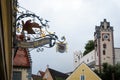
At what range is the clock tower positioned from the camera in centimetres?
9956

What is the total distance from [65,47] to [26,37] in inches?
48.5

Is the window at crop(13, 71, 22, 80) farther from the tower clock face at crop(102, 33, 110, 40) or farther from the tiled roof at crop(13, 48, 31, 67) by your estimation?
the tower clock face at crop(102, 33, 110, 40)

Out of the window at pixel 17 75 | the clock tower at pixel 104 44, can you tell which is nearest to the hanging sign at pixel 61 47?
the window at pixel 17 75

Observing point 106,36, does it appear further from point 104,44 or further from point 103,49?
point 103,49

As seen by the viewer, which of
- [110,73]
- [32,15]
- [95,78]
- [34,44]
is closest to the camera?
[34,44]

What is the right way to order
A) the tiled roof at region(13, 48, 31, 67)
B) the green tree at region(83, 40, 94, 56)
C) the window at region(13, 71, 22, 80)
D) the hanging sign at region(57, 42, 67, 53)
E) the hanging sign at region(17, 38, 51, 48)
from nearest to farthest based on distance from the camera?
the hanging sign at region(17, 38, 51, 48) < the hanging sign at region(57, 42, 67, 53) < the window at region(13, 71, 22, 80) < the tiled roof at region(13, 48, 31, 67) < the green tree at region(83, 40, 94, 56)

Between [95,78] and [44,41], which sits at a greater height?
[44,41]

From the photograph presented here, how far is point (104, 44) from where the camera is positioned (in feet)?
335

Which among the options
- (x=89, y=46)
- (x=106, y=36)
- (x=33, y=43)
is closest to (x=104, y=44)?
(x=106, y=36)

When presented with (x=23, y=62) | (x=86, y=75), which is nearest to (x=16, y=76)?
(x=23, y=62)

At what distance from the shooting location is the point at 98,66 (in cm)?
9700

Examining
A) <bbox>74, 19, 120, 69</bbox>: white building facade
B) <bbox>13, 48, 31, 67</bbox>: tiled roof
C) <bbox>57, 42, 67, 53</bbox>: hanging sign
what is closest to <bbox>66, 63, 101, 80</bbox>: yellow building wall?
<bbox>13, 48, 31, 67</bbox>: tiled roof

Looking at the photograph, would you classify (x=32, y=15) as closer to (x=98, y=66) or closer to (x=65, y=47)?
(x=65, y=47)

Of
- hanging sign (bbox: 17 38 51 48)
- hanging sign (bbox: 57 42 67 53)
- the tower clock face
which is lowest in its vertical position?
the tower clock face
